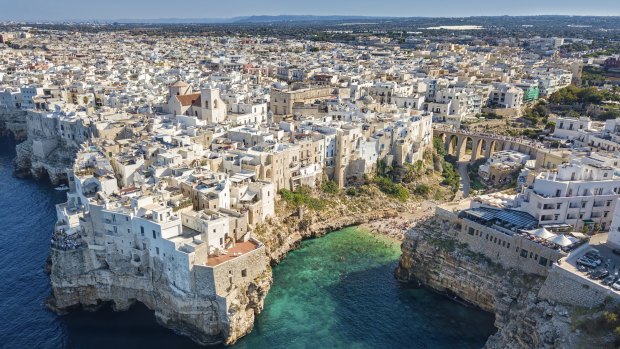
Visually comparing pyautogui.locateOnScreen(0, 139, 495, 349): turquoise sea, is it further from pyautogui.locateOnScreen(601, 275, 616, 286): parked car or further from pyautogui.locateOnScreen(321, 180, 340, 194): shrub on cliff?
pyautogui.locateOnScreen(601, 275, 616, 286): parked car

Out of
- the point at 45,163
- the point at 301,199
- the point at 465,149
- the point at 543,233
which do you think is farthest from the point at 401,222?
the point at 45,163

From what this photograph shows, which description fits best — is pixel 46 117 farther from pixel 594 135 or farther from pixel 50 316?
pixel 594 135

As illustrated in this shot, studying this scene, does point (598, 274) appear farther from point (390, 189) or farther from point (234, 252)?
point (390, 189)

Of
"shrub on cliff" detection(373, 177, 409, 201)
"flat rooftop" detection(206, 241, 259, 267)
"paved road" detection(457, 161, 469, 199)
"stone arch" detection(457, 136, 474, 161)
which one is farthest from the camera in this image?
"stone arch" detection(457, 136, 474, 161)

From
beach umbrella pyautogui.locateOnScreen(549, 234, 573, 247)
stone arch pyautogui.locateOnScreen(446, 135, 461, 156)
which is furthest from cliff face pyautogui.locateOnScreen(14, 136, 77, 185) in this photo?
beach umbrella pyautogui.locateOnScreen(549, 234, 573, 247)

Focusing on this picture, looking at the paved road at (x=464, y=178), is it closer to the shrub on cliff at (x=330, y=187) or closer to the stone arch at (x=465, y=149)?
the stone arch at (x=465, y=149)

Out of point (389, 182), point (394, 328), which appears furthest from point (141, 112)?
point (394, 328)
